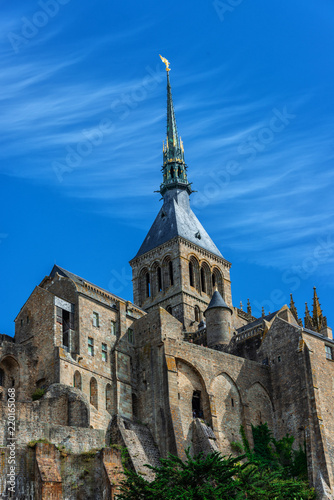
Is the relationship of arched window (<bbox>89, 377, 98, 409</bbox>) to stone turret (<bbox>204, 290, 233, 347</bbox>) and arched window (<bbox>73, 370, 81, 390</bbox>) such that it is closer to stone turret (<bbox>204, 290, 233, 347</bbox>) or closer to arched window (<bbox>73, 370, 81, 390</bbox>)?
arched window (<bbox>73, 370, 81, 390</bbox>)

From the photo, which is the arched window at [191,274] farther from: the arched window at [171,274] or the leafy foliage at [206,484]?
the leafy foliage at [206,484]

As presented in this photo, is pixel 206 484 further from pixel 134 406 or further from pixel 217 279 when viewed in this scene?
pixel 217 279

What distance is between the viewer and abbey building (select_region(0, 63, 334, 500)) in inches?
2245

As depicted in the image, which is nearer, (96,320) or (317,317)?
(96,320)

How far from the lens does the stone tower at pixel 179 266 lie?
93.8 metres

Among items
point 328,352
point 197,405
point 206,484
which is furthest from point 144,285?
Result: point 206,484

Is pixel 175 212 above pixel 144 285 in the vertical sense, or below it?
above

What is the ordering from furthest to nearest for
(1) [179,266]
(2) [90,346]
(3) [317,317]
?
(1) [179,266]
(3) [317,317]
(2) [90,346]

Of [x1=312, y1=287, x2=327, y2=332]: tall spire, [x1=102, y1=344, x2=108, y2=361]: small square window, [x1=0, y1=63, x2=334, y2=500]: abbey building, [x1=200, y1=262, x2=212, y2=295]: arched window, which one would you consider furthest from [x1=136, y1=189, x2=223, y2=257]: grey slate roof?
[x1=102, y1=344, x2=108, y2=361]: small square window

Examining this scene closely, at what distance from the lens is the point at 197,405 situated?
223 feet

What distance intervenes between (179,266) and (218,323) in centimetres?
1872

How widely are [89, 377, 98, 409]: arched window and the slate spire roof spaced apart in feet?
111

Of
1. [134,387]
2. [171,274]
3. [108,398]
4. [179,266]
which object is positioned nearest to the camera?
[108,398]

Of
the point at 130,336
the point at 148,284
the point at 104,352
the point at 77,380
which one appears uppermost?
the point at 148,284
